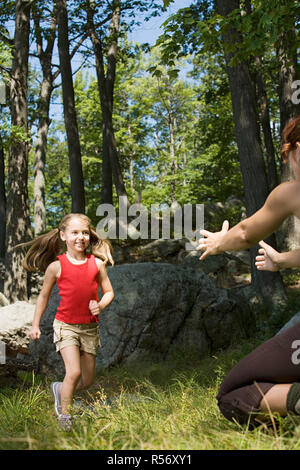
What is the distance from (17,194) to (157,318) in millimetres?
6635

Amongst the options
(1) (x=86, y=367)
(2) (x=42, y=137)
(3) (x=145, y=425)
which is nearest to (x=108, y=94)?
(2) (x=42, y=137)

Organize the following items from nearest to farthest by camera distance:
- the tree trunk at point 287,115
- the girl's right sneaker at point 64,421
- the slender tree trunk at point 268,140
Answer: the girl's right sneaker at point 64,421 → the tree trunk at point 287,115 → the slender tree trunk at point 268,140

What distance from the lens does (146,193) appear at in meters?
35.3

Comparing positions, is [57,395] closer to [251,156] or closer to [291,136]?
[291,136]

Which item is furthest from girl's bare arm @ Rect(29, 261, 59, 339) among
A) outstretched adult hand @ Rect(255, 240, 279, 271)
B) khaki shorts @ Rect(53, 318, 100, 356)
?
outstretched adult hand @ Rect(255, 240, 279, 271)

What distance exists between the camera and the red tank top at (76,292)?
15.7ft

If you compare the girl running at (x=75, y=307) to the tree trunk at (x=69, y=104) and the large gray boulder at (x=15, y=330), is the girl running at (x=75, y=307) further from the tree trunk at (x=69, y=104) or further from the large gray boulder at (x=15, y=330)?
the tree trunk at (x=69, y=104)

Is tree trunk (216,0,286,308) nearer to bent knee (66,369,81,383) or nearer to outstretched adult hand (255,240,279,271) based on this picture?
bent knee (66,369,81,383)

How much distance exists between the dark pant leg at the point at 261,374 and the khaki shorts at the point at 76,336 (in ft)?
6.51

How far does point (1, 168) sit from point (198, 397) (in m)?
15.7

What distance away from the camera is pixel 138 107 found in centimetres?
3609

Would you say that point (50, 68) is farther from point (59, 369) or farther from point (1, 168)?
point (59, 369)

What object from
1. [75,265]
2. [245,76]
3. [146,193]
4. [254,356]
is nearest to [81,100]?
[146,193]

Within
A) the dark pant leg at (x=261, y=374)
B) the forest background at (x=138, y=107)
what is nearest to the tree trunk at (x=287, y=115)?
the forest background at (x=138, y=107)
